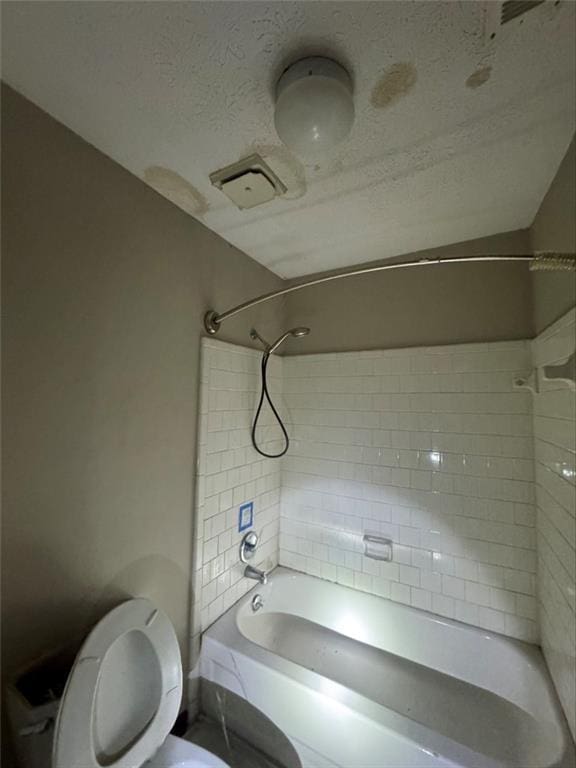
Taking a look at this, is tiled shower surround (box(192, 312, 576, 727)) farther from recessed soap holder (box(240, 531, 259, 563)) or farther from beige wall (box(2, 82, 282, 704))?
beige wall (box(2, 82, 282, 704))

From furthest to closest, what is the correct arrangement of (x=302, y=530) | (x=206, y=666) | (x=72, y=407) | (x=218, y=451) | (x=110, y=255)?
(x=302, y=530)
(x=218, y=451)
(x=206, y=666)
(x=110, y=255)
(x=72, y=407)

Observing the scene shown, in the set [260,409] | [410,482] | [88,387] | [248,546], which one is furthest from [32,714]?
[410,482]

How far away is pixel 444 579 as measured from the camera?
1534 mm

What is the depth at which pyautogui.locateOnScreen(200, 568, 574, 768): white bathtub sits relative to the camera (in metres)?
1.01

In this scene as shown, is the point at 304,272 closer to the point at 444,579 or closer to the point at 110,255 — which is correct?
the point at 110,255

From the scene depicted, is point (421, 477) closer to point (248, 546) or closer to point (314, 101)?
point (248, 546)

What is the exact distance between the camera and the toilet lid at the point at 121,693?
29.7 inches

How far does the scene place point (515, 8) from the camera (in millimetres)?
633

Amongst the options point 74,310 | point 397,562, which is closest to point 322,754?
point 397,562

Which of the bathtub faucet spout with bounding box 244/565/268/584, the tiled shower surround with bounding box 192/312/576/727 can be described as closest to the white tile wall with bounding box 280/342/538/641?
the tiled shower surround with bounding box 192/312/576/727

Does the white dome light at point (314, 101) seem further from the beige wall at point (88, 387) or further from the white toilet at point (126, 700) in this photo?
the white toilet at point (126, 700)

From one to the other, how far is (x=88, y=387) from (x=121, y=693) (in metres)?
0.94

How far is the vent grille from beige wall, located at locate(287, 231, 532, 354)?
1054 mm

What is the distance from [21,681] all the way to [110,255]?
1275mm
